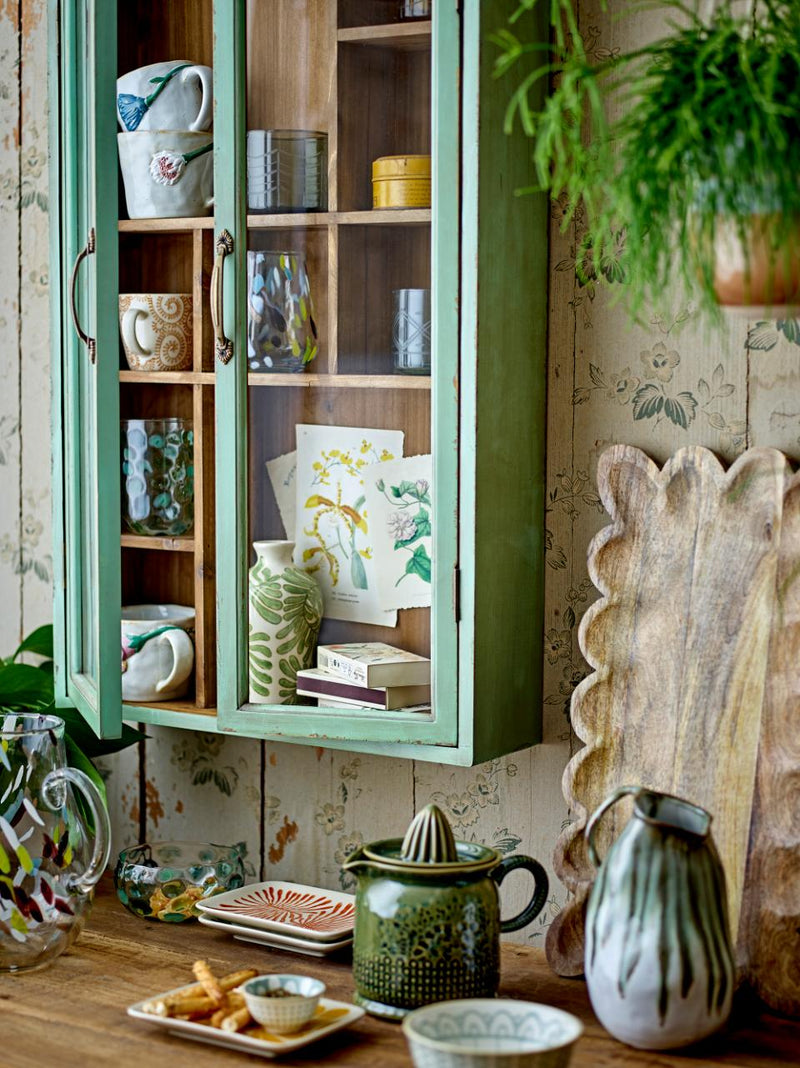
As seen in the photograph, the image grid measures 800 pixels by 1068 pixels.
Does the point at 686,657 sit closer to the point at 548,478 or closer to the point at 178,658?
the point at 548,478

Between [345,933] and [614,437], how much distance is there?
0.67 metres

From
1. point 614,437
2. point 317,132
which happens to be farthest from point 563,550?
point 317,132

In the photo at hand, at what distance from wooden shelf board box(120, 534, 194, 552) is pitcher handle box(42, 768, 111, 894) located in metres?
0.34

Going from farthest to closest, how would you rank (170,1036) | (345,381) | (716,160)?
(345,381) → (170,1036) → (716,160)

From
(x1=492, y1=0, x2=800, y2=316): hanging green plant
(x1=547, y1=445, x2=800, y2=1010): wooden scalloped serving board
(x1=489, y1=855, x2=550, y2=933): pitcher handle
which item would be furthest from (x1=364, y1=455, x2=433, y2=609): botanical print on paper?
(x1=492, y1=0, x2=800, y2=316): hanging green plant

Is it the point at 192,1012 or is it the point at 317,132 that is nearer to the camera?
the point at 192,1012

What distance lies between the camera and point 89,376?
1.76 m

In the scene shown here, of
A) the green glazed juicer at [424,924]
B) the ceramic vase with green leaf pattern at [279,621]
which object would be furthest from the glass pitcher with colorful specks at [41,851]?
the green glazed juicer at [424,924]

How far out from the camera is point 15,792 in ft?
5.17

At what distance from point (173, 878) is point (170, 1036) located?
15.2 inches

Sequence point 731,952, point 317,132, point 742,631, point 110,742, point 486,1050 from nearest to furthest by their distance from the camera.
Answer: point 486,1050 → point 731,952 → point 742,631 → point 317,132 → point 110,742

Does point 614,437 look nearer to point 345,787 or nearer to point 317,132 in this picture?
point 317,132

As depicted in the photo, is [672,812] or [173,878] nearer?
[672,812]

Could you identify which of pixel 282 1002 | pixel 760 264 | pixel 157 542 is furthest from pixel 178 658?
pixel 760 264
